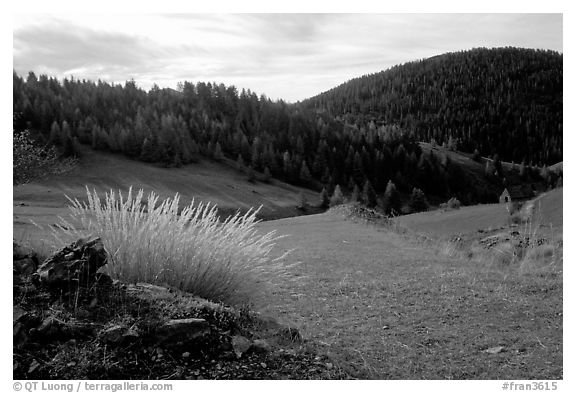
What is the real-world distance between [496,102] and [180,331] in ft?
39.0

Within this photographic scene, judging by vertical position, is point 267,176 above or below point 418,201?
above

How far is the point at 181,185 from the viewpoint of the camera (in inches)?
432

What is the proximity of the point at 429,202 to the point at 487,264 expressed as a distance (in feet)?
25.0

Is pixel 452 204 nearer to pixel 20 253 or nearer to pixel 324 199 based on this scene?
pixel 324 199

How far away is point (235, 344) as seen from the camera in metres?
3.05

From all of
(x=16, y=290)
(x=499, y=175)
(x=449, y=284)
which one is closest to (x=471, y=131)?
(x=499, y=175)

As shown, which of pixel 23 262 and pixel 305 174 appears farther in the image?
pixel 305 174

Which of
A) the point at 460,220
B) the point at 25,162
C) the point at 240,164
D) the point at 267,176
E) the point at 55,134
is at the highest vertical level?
the point at 55,134

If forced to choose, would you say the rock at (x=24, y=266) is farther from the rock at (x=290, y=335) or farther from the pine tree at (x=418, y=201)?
the pine tree at (x=418, y=201)

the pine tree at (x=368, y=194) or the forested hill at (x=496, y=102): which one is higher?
the forested hill at (x=496, y=102)

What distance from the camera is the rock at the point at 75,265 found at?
3.28 meters

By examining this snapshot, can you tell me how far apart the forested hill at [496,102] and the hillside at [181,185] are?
356 centimetres

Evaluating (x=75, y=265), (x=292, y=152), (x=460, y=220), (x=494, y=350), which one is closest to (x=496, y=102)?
(x=460, y=220)

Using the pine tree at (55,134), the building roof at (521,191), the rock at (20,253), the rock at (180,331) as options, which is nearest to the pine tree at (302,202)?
the building roof at (521,191)
